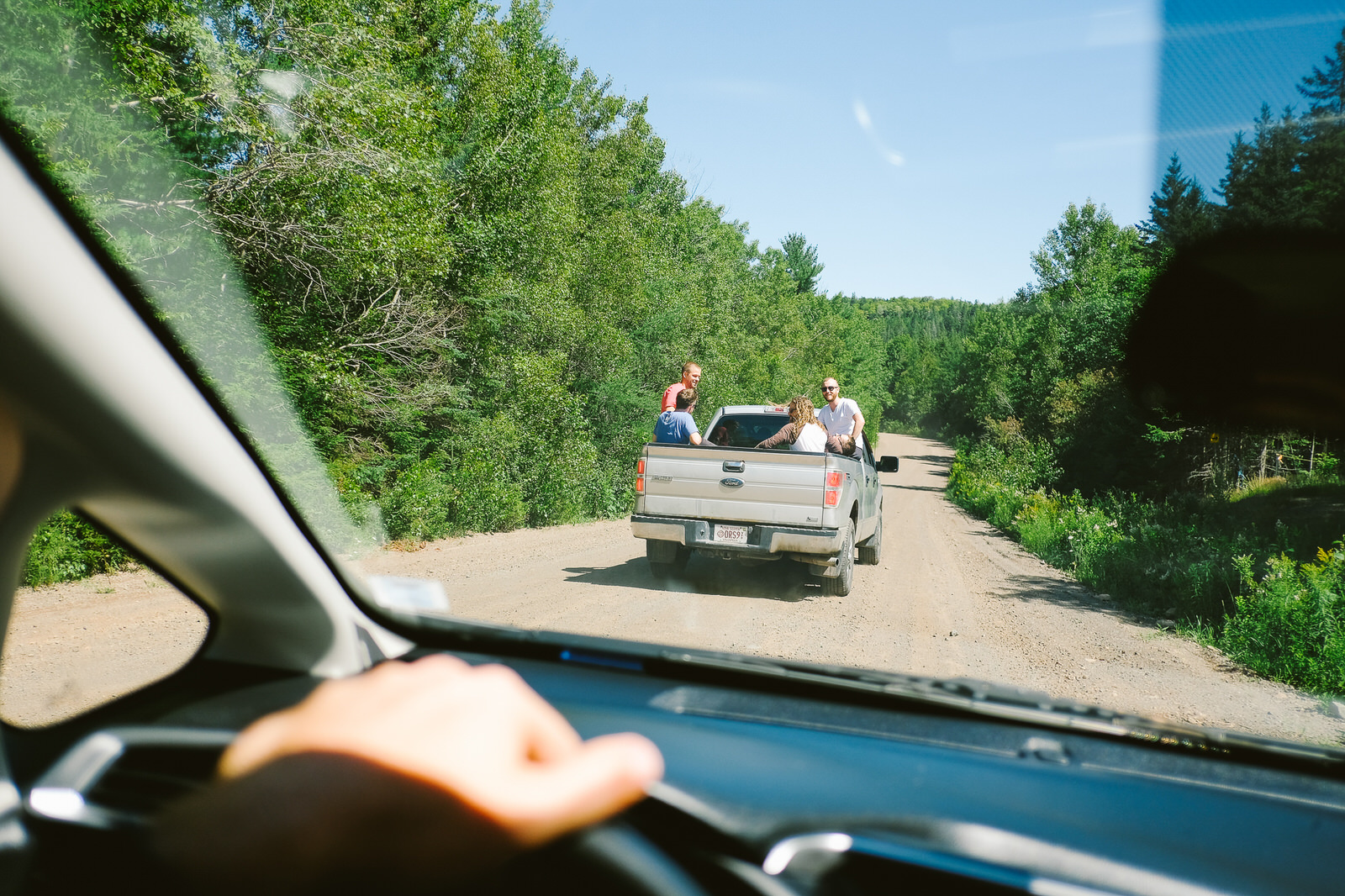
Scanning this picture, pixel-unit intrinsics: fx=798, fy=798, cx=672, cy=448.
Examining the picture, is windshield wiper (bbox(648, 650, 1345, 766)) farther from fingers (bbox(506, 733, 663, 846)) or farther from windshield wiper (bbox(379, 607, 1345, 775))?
fingers (bbox(506, 733, 663, 846))

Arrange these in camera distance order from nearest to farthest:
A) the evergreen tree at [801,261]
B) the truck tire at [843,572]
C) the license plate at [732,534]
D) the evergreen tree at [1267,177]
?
the license plate at [732,534] → the truck tire at [843,572] → the evergreen tree at [1267,177] → the evergreen tree at [801,261]

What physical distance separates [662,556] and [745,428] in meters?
2.47

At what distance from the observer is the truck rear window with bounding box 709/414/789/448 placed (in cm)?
1038

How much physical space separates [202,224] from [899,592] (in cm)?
986

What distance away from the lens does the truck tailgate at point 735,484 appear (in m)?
7.90

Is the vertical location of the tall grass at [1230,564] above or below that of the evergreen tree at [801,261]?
below

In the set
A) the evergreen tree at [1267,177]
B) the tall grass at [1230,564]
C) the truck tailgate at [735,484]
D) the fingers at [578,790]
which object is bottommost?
the tall grass at [1230,564]

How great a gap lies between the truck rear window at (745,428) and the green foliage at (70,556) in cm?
755

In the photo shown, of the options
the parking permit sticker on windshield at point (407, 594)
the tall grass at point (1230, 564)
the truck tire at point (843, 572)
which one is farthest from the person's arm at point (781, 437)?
the parking permit sticker on windshield at point (407, 594)

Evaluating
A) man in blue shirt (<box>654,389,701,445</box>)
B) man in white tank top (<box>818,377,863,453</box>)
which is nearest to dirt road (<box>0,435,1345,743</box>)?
man in blue shirt (<box>654,389,701,445</box>)

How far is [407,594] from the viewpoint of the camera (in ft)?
7.39

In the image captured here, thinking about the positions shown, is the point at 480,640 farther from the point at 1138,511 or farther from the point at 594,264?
the point at 594,264

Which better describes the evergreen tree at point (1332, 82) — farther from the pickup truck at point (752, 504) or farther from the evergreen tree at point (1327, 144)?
the pickup truck at point (752, 504)

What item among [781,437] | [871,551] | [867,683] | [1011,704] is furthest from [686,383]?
[1011,704]
